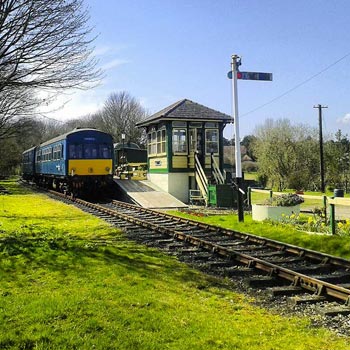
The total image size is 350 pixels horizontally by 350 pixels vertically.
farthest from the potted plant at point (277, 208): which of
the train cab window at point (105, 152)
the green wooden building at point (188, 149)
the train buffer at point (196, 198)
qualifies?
the train cab window at point (105, 152)

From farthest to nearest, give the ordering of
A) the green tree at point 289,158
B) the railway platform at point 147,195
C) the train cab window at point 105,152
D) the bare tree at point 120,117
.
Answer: the bare tree at point 120,117 → the green tree at point 289,158 → the train cab window at point 105,152 → the railway platform at point 147,195

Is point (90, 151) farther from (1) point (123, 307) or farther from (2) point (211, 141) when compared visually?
(1) point (123, 307)

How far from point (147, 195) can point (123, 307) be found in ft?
53.4

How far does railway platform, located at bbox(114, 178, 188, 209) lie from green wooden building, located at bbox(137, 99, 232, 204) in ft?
2.86

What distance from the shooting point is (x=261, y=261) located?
7570 mm

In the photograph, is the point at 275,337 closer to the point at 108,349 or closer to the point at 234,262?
the point at 108,349

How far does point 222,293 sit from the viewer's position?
622 cm

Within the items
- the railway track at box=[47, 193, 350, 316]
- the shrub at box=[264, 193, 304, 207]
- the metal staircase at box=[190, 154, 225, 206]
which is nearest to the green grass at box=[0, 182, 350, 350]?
the railway track at box=[47, 193, 350, 316]

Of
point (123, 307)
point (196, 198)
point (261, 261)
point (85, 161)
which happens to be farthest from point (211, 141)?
point (123, 307)

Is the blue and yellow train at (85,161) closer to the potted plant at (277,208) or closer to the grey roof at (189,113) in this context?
the grey roof at (189,113)

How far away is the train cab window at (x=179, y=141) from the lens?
896 inches

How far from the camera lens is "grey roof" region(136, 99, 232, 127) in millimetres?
22625

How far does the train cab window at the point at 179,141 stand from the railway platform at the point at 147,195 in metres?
2.37

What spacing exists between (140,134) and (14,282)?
60.8 m
